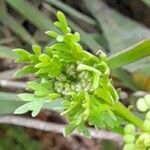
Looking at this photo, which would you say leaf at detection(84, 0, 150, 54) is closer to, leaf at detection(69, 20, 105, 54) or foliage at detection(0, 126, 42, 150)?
leaf at detection(69, 20, 105, 54)

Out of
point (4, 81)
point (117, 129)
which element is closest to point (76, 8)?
point (4, 81)

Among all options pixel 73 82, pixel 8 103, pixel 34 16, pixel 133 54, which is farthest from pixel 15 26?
pixel 73 82

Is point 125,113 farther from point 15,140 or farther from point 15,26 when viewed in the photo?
point 15,140

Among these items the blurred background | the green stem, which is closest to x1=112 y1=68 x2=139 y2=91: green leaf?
the blurred background

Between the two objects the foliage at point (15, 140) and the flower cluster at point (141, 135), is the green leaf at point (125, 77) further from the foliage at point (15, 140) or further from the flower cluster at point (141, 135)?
the flower cluster at point (141, 135)

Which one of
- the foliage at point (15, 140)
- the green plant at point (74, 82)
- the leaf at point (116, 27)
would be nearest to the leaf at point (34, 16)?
the leaf at point (116, 27)
